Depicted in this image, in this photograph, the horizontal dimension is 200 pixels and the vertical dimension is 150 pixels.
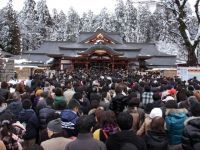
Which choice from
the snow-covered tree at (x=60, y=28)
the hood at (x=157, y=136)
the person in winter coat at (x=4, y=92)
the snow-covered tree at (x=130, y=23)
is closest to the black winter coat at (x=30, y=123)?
the person in winter coat at (x=4, y=92)

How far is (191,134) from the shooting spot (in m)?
5.69

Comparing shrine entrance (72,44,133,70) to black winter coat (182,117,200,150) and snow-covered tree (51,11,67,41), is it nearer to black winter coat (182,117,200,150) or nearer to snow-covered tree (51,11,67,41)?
snow-covered tree (51,11,67,41)

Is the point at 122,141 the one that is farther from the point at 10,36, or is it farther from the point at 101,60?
the point at 10,36

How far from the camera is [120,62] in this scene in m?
Result: 44.2

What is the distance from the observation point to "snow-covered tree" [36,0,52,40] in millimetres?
77375

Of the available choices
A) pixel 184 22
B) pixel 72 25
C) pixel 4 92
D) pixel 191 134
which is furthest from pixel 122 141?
pixel 72 25

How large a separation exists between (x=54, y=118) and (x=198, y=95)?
4.55m

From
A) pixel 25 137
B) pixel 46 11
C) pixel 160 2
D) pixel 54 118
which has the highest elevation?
pixel 46 11

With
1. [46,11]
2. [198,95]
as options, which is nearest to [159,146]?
[198,95]

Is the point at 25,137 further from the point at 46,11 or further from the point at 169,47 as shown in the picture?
the point at 46,11

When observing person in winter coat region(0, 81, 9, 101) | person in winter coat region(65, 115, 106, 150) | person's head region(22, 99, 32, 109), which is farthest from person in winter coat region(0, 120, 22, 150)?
person in winter coat region(0, 81, 9, 101)

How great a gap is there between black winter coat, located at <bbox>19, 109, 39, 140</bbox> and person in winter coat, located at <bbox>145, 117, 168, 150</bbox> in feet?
8.25

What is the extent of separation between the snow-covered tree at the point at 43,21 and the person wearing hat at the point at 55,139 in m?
70.6

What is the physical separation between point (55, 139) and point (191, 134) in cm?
184
